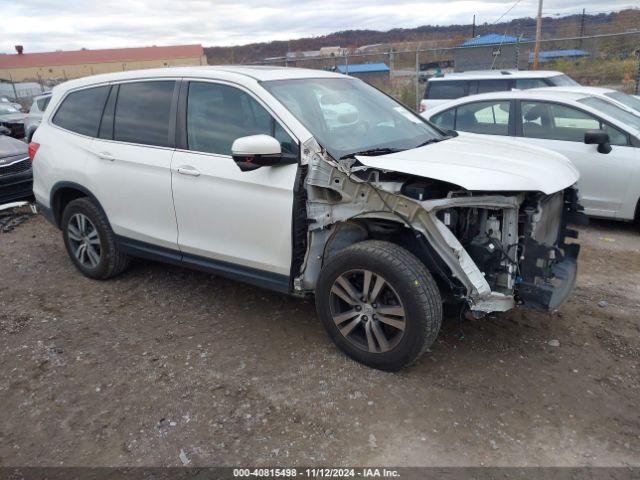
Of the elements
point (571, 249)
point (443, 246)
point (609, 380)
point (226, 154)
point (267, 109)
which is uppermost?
point (267, 109)

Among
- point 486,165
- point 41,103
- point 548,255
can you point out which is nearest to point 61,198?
point 486,165

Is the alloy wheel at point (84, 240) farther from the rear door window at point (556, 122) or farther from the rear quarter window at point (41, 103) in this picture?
the rear quarter window at point (41, 103)

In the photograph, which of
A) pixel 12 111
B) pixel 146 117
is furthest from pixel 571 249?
pixel 12 111

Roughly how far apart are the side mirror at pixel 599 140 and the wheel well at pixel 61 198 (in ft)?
17.3

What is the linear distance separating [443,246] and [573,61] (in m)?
23.0

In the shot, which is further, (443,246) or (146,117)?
(146,117)

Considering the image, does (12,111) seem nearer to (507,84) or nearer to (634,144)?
(507,84)

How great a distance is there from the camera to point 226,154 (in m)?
3.78

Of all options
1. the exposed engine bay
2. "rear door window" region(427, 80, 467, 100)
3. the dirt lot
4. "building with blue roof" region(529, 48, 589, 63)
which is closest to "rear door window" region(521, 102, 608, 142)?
the dirt lot

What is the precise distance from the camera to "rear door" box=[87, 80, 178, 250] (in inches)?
163

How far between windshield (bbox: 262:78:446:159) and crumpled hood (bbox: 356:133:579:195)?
252 mm

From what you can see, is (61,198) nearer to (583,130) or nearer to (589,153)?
(589,153)

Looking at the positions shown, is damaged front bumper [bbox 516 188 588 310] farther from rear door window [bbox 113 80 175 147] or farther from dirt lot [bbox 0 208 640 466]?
rear door window [bbox 113 80 175 147]

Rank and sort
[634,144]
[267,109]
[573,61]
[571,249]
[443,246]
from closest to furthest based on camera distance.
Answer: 1. [443,246]
2. [267,109]
3. [571,249]
4. [634,144]
5. [573,61]
